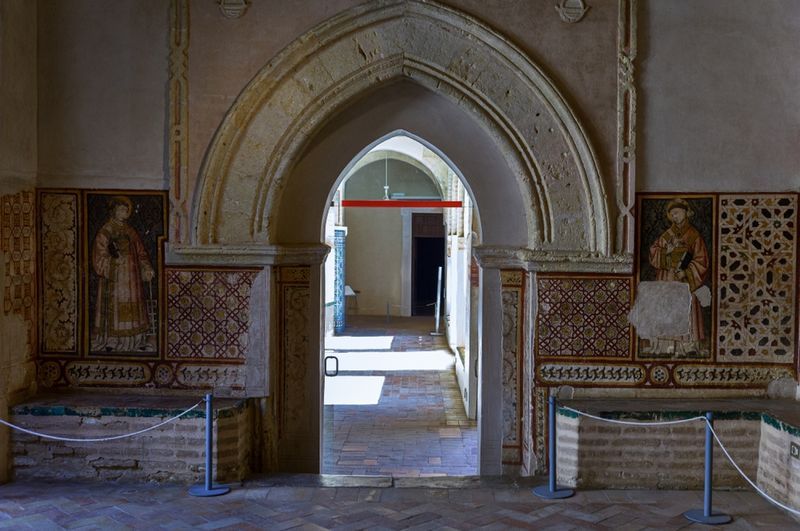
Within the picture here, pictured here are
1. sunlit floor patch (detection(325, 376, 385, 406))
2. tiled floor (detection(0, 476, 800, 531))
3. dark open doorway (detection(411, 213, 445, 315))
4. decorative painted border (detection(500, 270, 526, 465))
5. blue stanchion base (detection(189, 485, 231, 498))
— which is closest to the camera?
tiled floor (detection(0, 476, 800, 531))

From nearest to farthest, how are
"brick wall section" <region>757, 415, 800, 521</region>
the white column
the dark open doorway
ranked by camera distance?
"brick wall section" <region>757, 415, 800, 521</region> < the white column < the dark open doorway

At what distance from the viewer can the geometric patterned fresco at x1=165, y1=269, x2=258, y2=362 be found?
263 inches

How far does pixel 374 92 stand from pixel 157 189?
6.25 ft

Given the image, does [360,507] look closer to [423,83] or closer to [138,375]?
[138,375]

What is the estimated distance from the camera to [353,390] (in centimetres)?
1150

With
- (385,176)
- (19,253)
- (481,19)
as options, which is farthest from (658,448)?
(385,176)

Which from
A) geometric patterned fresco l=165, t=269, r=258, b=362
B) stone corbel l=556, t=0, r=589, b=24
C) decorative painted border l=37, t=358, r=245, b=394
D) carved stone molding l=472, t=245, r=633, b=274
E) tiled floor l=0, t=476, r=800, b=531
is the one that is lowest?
tiled floor l=0, t=476, r=800, b=531

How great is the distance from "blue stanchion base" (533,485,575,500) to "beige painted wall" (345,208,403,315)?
1551 centimetres

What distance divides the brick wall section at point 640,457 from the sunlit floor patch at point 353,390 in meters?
4.86

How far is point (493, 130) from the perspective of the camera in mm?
6645

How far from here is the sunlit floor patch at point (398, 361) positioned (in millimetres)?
13266

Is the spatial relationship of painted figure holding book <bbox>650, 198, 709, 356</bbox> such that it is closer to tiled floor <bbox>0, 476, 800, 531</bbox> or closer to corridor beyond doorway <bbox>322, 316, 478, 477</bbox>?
tiled floor <bbox>0, 476, 800, 531</bbox>

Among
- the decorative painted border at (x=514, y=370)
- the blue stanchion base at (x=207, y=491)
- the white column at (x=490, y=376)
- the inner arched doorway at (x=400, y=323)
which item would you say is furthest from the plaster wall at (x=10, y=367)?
the decorative painted border at (x=514, y=370)

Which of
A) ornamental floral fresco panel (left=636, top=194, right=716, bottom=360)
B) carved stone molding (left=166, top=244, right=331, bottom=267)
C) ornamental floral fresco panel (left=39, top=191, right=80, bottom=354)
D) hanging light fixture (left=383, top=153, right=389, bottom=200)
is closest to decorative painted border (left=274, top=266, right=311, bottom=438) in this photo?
carved stone molding (left=166, top=244, right=331, bottom=267)
